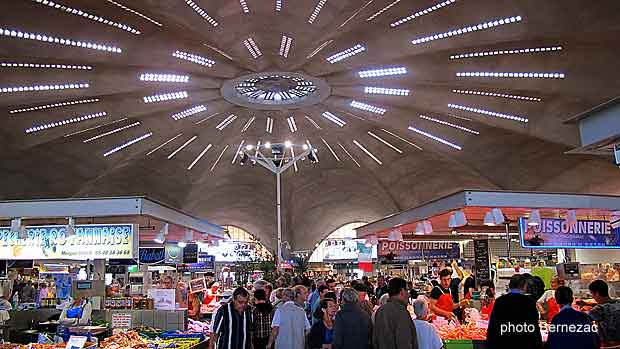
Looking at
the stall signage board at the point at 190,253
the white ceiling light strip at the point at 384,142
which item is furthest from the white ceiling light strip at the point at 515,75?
the stall signage board at the point at 190,253

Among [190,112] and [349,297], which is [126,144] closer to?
[190,112]

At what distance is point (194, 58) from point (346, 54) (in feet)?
15.0

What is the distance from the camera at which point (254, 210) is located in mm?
42125

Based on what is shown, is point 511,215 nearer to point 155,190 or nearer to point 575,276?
point 575,276

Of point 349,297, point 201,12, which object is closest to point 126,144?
point 201,12

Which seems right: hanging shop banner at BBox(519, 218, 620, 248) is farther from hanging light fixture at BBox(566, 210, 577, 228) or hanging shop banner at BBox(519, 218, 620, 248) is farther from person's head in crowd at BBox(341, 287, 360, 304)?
person's head in crowd at BBox(341, 287, 360, 304)

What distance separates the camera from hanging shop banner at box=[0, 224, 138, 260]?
459 inches

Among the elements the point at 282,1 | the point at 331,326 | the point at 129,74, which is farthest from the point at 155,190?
the point at 331,326

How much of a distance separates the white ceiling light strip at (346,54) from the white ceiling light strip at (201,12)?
409cm

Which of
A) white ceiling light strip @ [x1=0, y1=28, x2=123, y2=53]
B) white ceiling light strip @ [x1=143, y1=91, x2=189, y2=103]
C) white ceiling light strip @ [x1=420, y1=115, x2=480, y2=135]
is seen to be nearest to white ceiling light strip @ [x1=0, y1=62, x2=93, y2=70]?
white ceiling light strip @ [x1=0, y1=28, x2=123, y2=53]

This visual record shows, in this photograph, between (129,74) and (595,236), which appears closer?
(595,236)

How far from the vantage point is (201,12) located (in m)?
15.4

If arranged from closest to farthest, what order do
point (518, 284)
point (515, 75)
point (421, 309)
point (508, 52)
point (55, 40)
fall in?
point (518, 284)
point (421, 309)
point (55, 40)
point (508, 52)
point (515, 75)

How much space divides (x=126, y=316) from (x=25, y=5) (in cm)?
784
